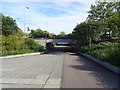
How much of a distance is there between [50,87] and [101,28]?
2494cm

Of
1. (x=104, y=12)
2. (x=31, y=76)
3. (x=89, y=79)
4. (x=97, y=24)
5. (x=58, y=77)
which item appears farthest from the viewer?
(x=104, y=12)

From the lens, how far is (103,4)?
31.6 metres

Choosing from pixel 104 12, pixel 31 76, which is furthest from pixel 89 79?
pixel 104 12

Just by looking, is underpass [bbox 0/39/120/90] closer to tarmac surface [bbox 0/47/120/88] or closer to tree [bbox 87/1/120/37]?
tarmac surface [bbox 0/47/120/88]

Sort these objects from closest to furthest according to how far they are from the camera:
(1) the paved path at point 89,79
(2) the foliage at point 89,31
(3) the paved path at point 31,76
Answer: (1) the paved path at point 89,79 < (3) the paved path at point 31,76 < (2) the foliage at point 89,31

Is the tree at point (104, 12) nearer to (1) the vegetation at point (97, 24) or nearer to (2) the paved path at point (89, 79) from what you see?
(1) the vegetation at point (97, 24)

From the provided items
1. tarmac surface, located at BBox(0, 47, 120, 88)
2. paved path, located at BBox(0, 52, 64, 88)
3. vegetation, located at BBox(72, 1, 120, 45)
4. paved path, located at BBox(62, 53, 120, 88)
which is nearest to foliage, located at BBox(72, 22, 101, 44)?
vegetation, located at BBox(72, 1, 120, 45)

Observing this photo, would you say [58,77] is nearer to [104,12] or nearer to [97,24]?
[97,24]

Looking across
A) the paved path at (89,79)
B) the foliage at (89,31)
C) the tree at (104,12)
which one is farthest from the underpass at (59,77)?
the tree at (104,12)

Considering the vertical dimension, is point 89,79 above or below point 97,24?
below

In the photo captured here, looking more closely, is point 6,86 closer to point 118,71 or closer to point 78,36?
point 118,71

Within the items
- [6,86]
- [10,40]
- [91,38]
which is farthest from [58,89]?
[91,38]

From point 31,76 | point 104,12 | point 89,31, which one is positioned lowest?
point 31,76

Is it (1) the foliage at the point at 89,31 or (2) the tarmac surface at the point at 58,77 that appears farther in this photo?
(1) the foliage at the point at 89,31
